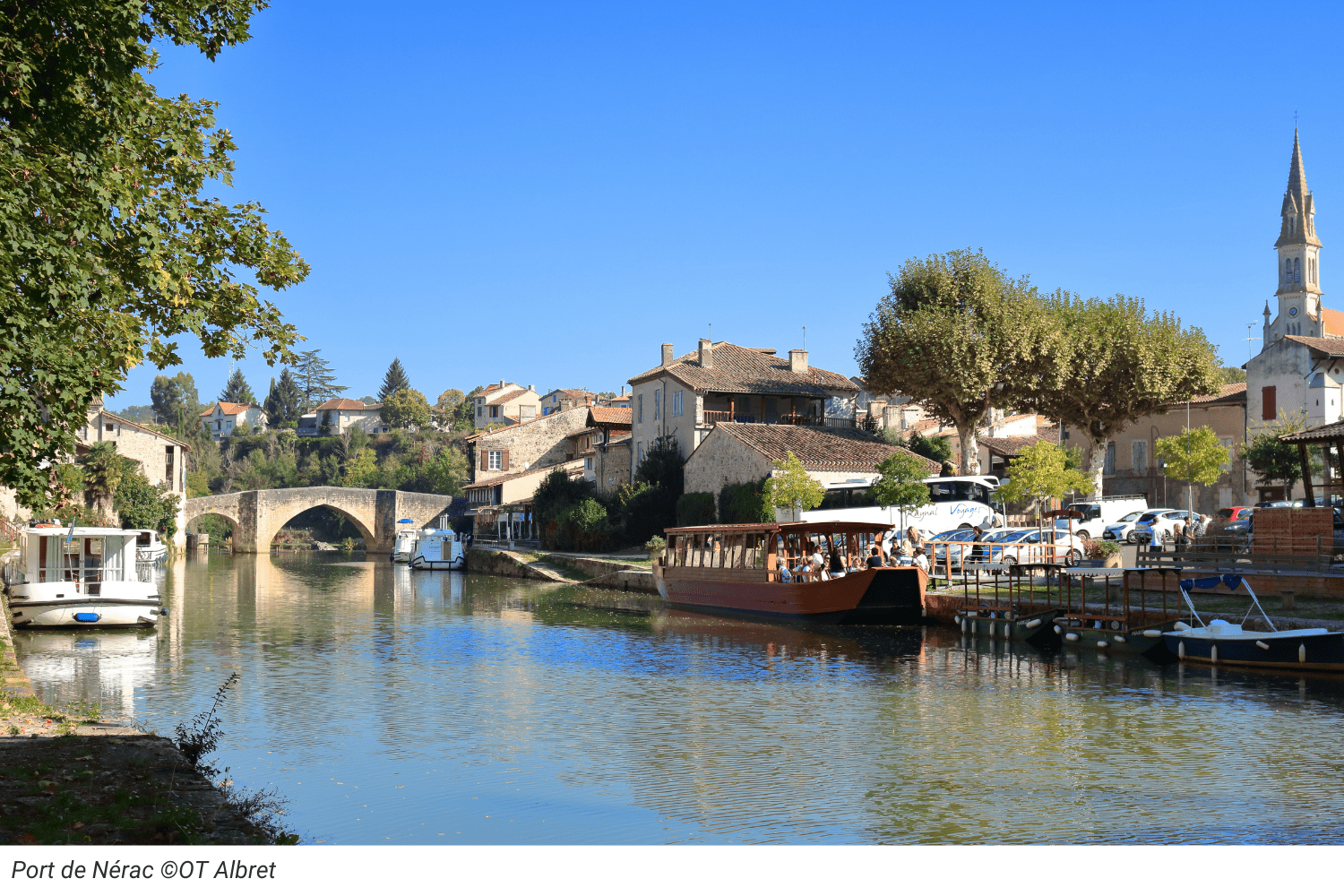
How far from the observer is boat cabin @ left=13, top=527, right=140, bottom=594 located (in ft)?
84.7

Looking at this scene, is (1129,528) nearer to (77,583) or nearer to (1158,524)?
(1158,524)

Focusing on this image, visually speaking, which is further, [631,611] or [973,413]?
[973,413]

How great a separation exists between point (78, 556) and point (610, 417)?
3686 centimetres

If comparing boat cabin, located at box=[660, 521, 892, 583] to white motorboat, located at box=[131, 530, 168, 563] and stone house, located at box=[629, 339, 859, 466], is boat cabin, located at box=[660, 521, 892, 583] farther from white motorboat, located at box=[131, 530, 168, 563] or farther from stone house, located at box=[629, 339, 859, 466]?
white motorboat, located at box=[131, 530, 168, 563]

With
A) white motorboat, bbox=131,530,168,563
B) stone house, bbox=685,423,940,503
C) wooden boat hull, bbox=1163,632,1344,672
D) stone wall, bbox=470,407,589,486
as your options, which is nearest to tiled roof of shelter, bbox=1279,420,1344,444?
wooden boat hull, bbox=1163,632,1344,672

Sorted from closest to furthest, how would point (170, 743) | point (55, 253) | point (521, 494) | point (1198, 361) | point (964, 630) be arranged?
point (55, 253), point (170, 743), point (964, 630), point (1198, 361), point (521, 494)

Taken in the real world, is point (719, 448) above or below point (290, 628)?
above

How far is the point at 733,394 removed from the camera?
5109cm

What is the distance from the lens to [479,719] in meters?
15.2

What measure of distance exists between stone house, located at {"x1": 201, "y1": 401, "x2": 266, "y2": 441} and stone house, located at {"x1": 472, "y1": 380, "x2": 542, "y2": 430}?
45.9 meters

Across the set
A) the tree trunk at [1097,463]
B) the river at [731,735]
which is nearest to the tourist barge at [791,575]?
the river at [731,735]

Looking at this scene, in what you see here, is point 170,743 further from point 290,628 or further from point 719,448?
point 719,448

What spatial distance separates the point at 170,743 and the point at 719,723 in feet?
22.8

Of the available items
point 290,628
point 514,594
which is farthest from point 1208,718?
point 514,594
